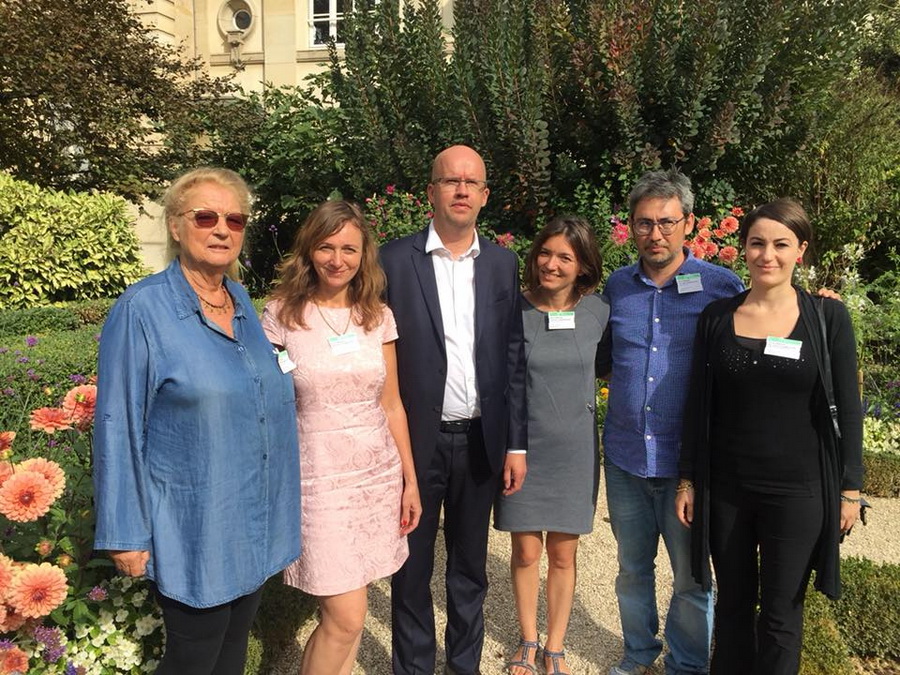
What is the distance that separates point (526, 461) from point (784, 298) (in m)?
1.19

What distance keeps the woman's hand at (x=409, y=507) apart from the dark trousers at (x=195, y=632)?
0.64 metres

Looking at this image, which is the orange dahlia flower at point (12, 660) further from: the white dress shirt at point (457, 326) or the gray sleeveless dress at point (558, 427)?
the gray sleeveless dress at point (558, 427)

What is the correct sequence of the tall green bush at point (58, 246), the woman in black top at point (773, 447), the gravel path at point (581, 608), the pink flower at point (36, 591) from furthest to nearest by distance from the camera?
the tall green bush at point (58, 246) → the gravel path at point (581, 608) → the woman in black top at point (773, 447) → the pink flower at point (36, 591)

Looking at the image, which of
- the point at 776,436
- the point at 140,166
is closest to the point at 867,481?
the point at 776,436

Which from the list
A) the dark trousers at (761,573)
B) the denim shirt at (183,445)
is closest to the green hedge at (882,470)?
the dark trousers at (761,573)

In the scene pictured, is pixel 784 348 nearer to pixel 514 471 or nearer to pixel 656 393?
pixel 656 393

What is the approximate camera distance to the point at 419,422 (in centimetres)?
251

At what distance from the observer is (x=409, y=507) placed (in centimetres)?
246

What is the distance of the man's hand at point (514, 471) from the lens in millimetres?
2695

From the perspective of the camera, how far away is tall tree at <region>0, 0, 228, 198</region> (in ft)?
31.2

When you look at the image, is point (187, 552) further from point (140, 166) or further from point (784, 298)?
point (140, 166)

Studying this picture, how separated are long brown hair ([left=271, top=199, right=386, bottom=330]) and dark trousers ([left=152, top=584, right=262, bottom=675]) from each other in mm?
912

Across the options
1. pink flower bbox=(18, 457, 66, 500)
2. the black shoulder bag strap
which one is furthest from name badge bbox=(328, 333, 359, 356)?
the black shoulder bag strap

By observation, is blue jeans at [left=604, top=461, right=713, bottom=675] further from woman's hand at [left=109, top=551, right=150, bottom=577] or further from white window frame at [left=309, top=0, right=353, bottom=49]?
white window frame at [left=309, top=0, right=353, bottom=49]
